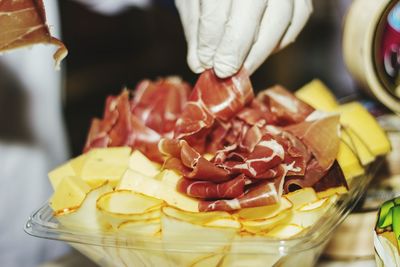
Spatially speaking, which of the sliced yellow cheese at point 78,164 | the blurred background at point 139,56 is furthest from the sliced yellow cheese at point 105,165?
the blurred background at point 139,56

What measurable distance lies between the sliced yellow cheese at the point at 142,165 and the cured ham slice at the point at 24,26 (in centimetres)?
15

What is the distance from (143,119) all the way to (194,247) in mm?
284

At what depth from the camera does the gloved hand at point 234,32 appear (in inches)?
28.5

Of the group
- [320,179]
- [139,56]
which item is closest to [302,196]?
[320,179]

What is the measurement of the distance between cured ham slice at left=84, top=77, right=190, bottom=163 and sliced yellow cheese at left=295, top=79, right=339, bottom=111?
6.8 inches

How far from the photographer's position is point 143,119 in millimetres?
818

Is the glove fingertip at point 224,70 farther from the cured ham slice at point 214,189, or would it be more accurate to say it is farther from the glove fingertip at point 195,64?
the cured ham slice at point 214,189

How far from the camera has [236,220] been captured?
0.59m

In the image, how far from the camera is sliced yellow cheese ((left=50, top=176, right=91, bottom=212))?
662mm

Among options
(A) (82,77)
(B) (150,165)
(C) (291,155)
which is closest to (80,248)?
(B) (150,165)

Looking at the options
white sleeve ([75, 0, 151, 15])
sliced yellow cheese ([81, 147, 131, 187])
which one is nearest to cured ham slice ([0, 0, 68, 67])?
sliced yellow cheese ([81, 147, 131, 187])

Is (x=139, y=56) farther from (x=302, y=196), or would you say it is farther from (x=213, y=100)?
(x=302, y=196)

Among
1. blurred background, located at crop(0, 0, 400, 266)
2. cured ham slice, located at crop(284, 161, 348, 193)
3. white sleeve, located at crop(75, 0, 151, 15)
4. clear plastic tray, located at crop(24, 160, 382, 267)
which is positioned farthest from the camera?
blurred background, located at crop(0, 0, 400, 266)

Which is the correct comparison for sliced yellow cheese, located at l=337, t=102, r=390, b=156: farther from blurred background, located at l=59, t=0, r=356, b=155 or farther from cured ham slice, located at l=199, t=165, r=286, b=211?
blurred background, located at l=59, t=0, r=356, b=155
